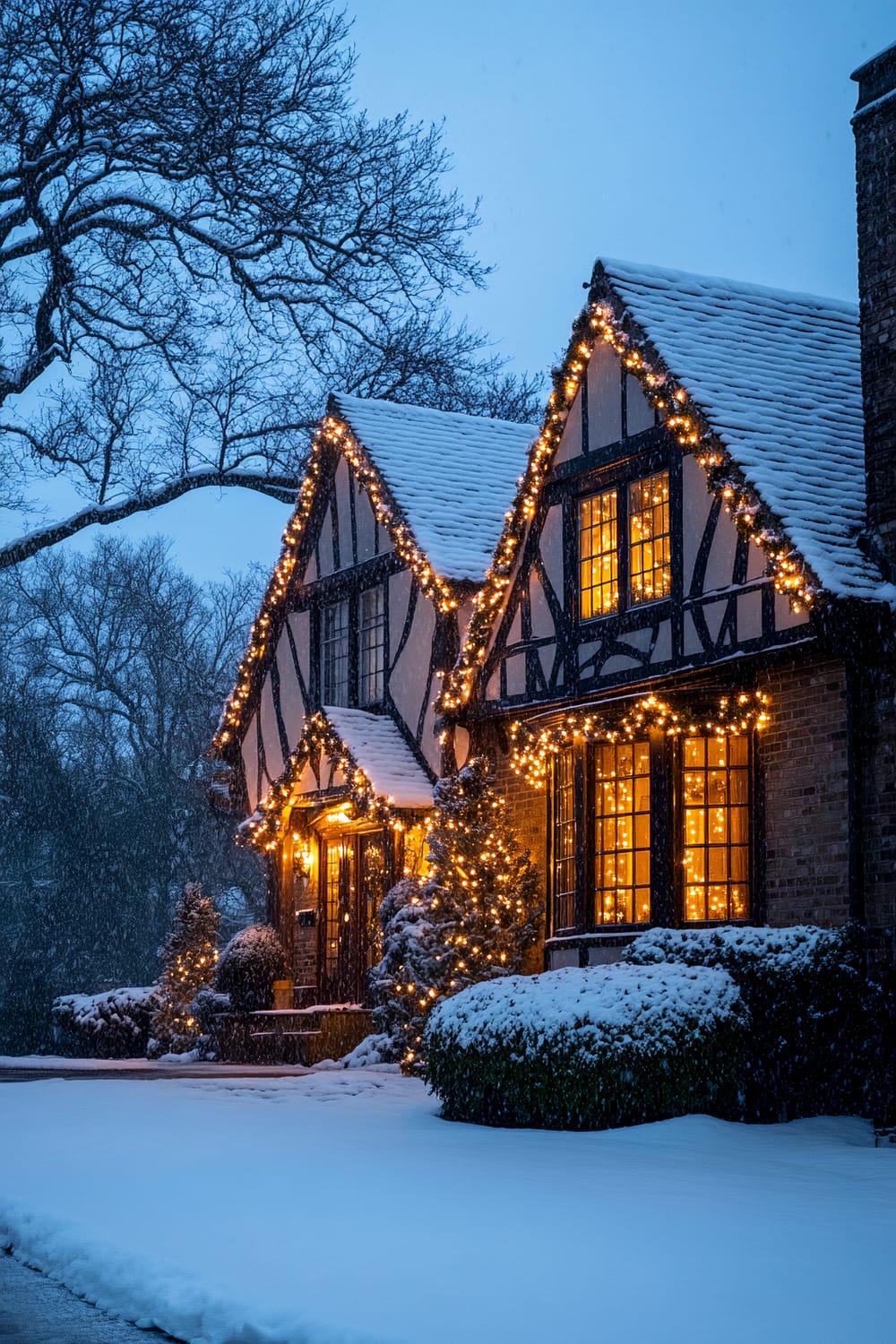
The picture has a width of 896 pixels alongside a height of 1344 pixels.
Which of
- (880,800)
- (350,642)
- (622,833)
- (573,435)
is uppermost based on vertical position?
(573,435)

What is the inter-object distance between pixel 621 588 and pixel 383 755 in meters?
5.21

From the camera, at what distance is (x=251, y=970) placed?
24.6 meters

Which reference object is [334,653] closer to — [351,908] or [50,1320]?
[351,908]

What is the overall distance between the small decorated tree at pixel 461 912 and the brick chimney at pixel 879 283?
18.5ft

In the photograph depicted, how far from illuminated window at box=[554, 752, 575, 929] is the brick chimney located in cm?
503

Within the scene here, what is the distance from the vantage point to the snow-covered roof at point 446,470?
22.5 metres

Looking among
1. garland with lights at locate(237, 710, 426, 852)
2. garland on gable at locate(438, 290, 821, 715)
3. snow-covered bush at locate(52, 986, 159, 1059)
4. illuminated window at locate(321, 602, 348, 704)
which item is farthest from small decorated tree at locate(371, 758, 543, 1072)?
snow-covered bush at locate(52, 986, 159, 1059)

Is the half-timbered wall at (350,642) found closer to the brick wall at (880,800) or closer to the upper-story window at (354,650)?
the upper-story window at (354,650)

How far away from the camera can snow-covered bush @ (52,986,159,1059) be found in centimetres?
2572

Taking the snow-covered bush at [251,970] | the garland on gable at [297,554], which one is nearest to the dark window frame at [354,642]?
the garland on gable at [297,554]

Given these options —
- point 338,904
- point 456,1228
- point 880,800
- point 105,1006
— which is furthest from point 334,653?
point 456,1228

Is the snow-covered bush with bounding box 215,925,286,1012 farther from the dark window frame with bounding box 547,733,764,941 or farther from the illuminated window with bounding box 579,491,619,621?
the illuminated window with bounding box 579,491,619,621

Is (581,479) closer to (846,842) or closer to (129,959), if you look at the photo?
(846,842)

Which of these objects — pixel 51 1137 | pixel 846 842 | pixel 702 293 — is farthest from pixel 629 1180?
pixel 702 293
